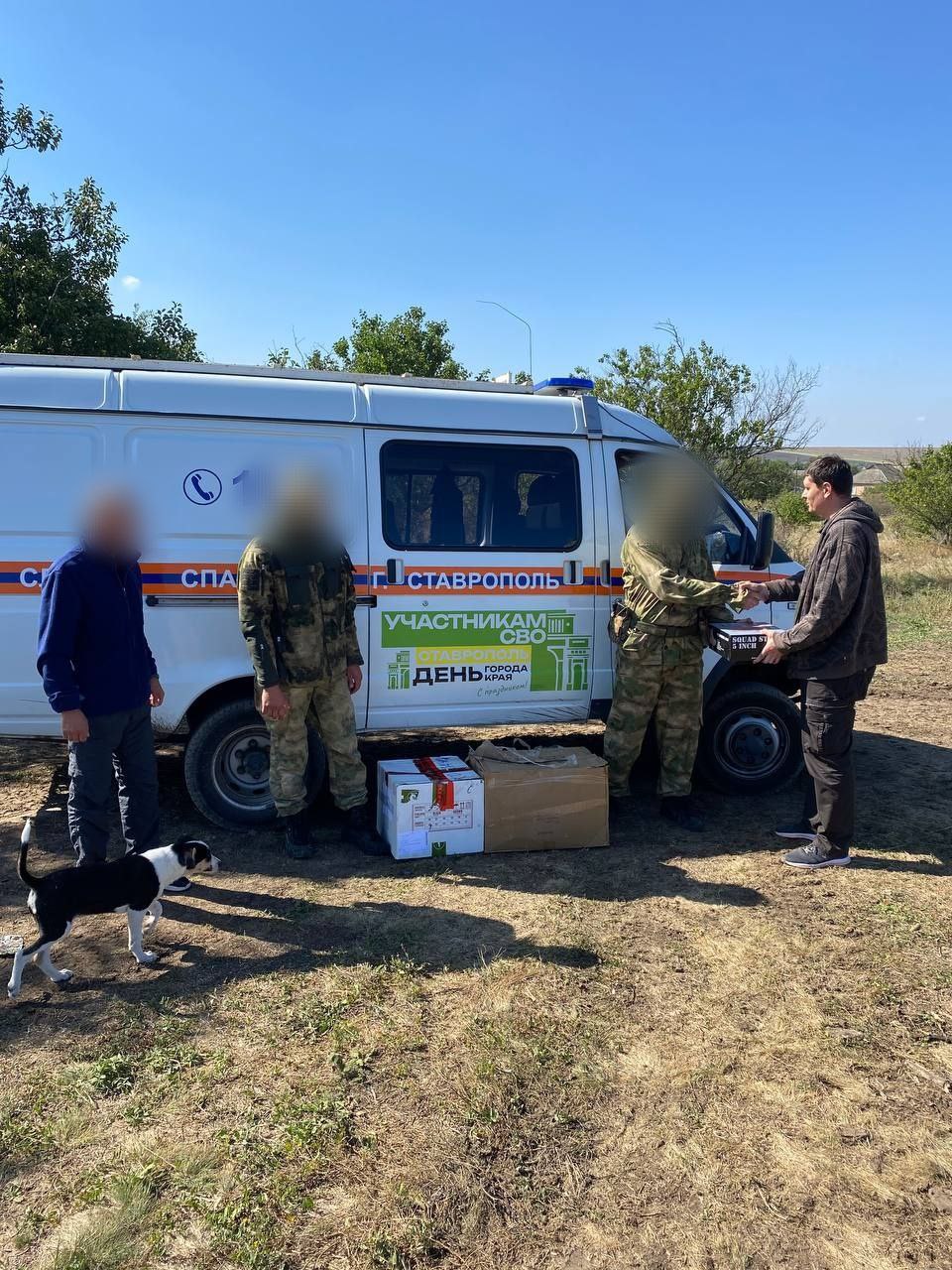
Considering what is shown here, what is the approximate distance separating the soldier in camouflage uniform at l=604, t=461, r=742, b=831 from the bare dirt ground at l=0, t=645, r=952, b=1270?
69cm

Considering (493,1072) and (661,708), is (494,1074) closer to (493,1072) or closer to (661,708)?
(493,1072)

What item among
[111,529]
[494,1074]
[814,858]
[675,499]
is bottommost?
[494,1074]

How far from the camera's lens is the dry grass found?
230 cm

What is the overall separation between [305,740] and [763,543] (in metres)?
3.00

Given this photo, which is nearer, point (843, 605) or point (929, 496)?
point (843, 605)

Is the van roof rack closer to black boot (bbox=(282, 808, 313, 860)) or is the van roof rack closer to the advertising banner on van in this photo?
the advertising banner on van

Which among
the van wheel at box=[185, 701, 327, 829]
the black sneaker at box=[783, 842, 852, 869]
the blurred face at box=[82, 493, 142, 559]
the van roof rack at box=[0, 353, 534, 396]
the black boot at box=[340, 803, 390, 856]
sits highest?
the van roof rack at box=[0, 353, 534, 396]

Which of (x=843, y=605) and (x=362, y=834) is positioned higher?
(x=843, y=605)

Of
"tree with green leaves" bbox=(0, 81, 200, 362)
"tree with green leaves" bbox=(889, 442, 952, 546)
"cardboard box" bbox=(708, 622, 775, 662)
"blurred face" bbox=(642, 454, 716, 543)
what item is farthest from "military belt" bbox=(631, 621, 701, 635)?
"tree with green leaves" bbox=(889, 442, 952, 546)

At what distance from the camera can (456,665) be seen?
505cm

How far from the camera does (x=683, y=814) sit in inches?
206

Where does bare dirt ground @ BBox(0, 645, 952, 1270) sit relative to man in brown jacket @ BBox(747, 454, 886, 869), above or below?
below

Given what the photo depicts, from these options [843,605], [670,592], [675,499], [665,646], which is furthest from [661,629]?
[843,605]

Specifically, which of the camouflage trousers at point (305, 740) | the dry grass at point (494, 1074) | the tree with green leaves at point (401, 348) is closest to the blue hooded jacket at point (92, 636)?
the camouflage trousers at point (305, 740)
